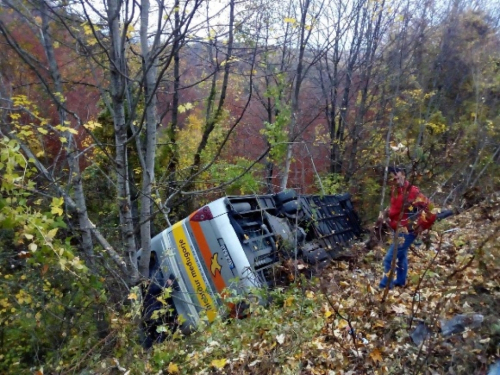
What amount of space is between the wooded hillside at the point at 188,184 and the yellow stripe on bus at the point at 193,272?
489mm

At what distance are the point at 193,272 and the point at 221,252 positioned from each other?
0.54 metres

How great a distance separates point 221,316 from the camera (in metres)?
4.54

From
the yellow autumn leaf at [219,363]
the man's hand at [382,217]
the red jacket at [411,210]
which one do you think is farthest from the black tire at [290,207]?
the yellow autumn leaf at [219,363]

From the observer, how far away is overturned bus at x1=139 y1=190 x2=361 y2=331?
484 cm

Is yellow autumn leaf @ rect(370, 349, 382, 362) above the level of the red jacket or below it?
below

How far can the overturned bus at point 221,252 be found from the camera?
15.9 ft

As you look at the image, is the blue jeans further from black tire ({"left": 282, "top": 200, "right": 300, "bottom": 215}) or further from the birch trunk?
the birch trunk

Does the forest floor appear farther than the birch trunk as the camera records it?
No

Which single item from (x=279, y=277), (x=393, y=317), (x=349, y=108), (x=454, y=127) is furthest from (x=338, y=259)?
(x=454, y=127)

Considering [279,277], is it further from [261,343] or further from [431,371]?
[431,371]

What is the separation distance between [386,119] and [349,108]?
1.56 metres

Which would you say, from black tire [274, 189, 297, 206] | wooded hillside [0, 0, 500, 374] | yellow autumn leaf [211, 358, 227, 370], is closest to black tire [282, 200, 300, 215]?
black tire [274, 189, 297, 206]

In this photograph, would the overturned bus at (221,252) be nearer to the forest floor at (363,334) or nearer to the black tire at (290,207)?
the black tire at (290,207)

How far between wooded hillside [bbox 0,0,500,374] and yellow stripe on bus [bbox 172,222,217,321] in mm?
489
